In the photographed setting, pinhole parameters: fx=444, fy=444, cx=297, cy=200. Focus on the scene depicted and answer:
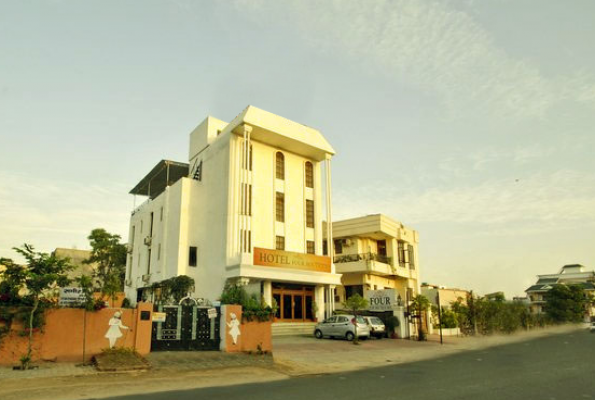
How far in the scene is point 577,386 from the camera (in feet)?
36.7

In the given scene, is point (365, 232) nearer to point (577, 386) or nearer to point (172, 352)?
point (172, 352)

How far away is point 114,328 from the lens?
51.2 feet

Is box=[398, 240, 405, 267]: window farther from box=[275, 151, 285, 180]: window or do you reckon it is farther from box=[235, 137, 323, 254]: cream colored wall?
box=[275, 151, 285, 180]: window

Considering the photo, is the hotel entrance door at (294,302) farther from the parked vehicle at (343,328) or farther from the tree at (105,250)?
the tree at (105,250)

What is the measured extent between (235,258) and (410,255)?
22.8 meters

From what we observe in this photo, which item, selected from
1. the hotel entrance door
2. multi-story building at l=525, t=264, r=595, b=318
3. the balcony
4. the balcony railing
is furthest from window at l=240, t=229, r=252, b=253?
multi-story building at l=525, t=264, r=595, b=318

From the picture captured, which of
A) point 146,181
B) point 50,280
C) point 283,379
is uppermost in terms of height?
point 146,181


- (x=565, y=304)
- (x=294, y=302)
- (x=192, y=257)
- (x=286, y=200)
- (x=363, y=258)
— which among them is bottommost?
(x=565, y=304)

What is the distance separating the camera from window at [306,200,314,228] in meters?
35.7

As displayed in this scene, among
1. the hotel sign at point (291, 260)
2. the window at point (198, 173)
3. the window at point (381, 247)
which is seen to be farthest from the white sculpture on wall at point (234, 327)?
the window at point (381, 247)

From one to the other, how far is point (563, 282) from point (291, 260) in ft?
283

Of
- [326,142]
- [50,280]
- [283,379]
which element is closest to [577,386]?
[283,379]

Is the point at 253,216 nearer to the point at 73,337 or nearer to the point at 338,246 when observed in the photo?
the point at 338,246

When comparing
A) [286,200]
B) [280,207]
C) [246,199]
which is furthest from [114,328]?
[286,200]
